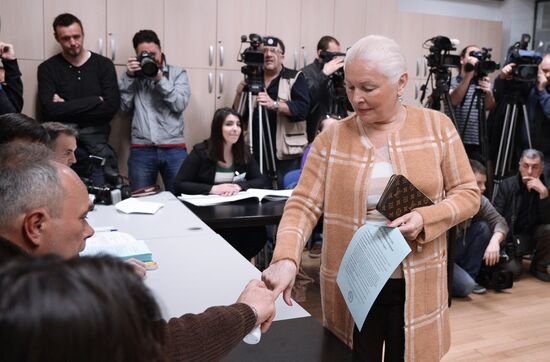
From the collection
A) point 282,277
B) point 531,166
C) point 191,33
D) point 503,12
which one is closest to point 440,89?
point 531,166

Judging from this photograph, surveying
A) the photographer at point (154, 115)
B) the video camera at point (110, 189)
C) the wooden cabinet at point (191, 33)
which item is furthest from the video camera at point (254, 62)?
the video camera at point (110, 189)

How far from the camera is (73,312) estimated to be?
482 millimetres

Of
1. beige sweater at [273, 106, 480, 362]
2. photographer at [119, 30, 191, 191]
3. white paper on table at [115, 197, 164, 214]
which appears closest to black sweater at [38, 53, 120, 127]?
photographer at [119, 30, 191, 191]

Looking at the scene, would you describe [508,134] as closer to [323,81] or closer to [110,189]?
[323,81]

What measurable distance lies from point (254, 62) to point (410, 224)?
2.82 meters

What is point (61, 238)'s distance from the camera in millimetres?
1083

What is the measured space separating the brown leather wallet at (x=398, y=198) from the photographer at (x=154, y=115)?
2.97 m

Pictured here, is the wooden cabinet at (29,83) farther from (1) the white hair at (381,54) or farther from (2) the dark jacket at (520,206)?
(2) the dark jacket at (520,206)

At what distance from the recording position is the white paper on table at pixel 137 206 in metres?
2.56

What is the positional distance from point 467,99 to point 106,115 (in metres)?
2.83

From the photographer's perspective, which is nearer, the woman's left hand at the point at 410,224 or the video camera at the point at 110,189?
the woman's left hand at the point at 410,224

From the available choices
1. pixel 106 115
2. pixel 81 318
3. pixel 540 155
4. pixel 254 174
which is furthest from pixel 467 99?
pixel 81 318

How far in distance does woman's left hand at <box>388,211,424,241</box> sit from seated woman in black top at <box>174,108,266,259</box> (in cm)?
185

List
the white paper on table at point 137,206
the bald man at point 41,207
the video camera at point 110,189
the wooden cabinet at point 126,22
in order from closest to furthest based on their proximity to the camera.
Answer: the bald man at point 41,207, the white paper on table at point 137,206, the video camera at point 110,189, the wooden cabinet at point 126,22
